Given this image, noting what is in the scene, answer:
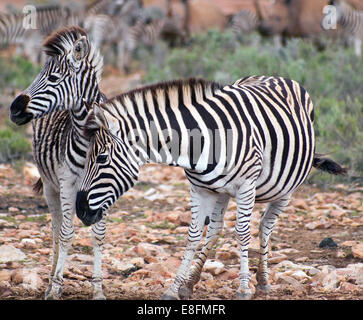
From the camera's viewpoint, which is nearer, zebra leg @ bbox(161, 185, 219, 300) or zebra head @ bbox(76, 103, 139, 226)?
zebra head @ bbox(76, 103, 139, 226)

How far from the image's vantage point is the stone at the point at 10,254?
19.2 ft

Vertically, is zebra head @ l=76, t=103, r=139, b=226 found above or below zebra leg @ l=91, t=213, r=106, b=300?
above

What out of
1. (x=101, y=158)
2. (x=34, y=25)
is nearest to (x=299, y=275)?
(x=101, y=158)

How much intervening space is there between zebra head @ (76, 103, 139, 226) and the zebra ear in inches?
33.8

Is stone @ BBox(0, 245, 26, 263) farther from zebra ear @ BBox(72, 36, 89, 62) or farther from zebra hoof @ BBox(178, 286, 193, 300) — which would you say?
zebra ear @ BBox(72, 36, 89, 62)

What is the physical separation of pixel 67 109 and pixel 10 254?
1.66m

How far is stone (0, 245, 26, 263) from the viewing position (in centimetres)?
585

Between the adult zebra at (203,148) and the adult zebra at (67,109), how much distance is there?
51cm

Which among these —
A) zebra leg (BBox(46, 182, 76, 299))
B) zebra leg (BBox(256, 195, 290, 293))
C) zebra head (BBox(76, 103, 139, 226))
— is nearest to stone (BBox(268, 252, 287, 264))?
zebra leg (BBox(256, 195, 290, 293))

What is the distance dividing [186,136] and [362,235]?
3.00 m

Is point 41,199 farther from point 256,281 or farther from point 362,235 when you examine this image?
point 362,235

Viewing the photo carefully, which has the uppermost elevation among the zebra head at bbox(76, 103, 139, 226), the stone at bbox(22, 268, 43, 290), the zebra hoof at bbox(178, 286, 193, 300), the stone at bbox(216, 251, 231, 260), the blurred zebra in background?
the blurred zebra in background

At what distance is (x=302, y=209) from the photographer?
7.64 m
